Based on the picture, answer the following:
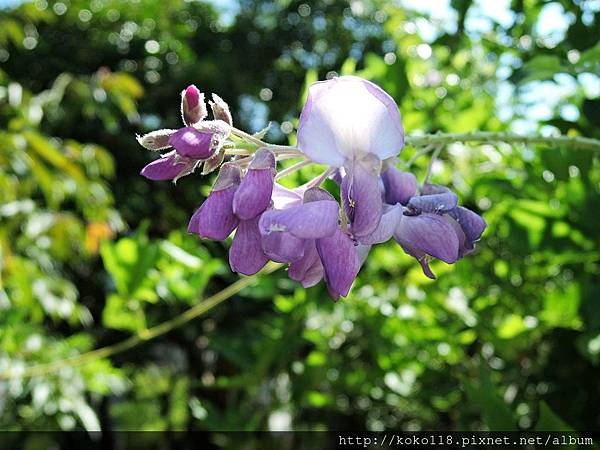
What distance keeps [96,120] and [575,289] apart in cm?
561

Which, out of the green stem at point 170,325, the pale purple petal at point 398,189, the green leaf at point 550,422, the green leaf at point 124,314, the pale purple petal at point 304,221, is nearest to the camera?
the pale purple petal at point 304,221

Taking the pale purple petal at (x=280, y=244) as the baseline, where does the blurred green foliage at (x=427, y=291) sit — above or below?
below

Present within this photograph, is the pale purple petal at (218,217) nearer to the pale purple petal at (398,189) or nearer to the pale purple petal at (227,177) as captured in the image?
the pale purple petal at (227,177)

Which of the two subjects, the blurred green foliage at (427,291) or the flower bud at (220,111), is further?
the blurred green foliage at (427,291)

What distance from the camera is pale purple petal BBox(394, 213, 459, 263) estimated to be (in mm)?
466

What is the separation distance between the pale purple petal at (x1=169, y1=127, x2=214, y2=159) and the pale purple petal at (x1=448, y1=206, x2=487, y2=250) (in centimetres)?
20

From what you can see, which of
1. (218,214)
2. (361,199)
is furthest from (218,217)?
(361,199)

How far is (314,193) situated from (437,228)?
94 millimetres

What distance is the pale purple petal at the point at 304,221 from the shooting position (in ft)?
1.41

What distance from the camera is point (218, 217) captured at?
462 millimetres

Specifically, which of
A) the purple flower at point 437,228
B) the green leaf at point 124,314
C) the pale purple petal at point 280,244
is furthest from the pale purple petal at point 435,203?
the green leaf at point 124,314

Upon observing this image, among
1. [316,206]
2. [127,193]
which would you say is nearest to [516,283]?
[316,206]

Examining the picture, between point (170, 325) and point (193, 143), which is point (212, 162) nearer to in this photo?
point (193, 143)

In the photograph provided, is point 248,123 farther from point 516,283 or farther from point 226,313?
point 516,283
